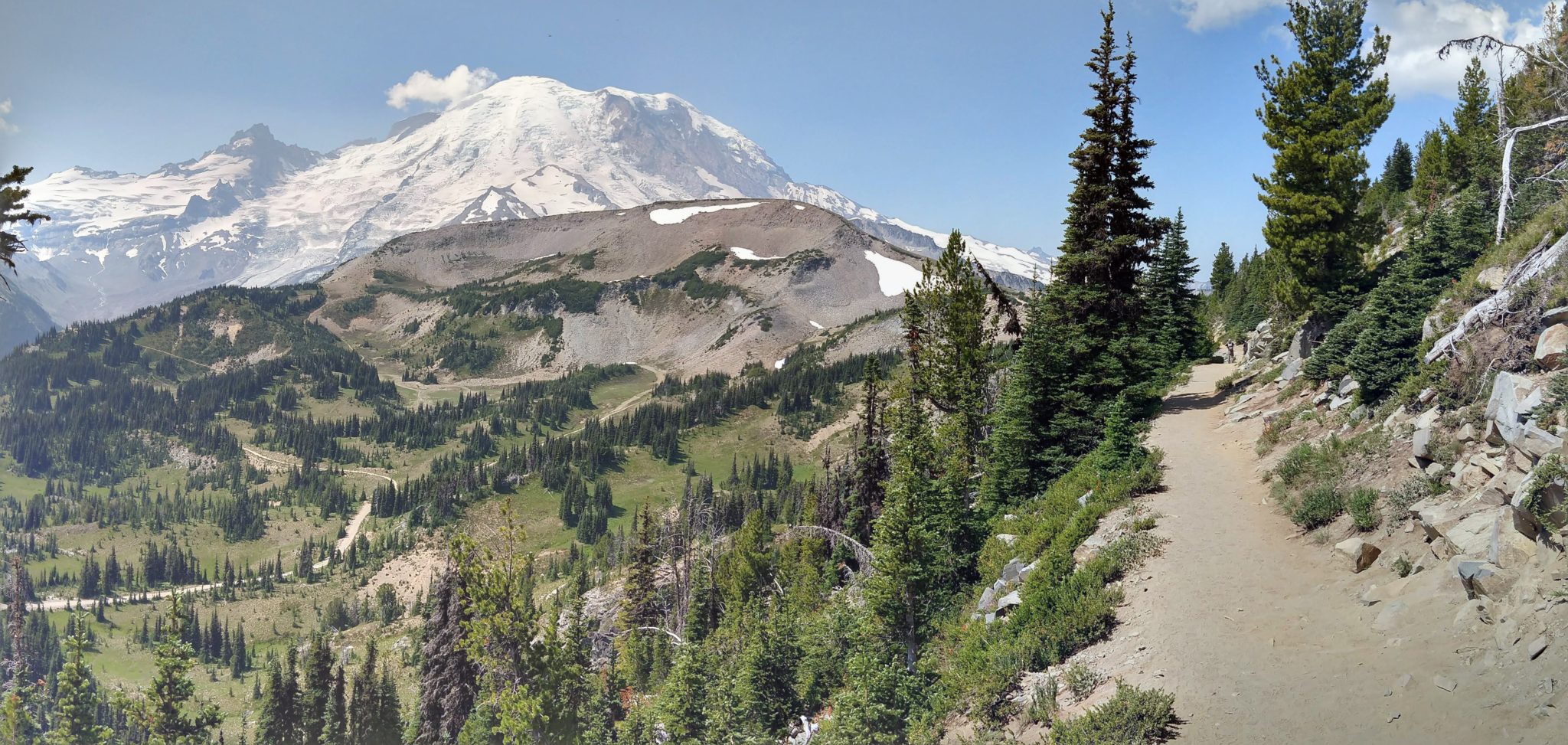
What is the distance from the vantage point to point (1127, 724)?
44.3ft

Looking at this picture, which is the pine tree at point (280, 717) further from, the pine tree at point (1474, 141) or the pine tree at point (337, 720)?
the pine tree at point (1474, 141)

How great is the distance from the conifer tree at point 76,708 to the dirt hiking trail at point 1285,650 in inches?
1531

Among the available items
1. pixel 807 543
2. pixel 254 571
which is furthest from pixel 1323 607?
pixel 254 571

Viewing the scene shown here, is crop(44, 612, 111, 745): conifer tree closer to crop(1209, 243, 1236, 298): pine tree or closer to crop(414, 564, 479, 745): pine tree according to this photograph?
crop(414, 564, 479, 745): pine tree

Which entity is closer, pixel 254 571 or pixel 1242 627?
pixel 1242 627

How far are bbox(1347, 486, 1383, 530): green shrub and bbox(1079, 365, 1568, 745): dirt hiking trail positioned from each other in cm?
93

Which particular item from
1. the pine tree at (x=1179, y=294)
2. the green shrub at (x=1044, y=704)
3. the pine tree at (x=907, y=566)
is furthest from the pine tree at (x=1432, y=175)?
the green shrub at (x=1044, y=704)

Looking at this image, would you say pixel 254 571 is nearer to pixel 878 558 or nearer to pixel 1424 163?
pixel 878 558

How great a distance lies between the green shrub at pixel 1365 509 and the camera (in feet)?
56.0

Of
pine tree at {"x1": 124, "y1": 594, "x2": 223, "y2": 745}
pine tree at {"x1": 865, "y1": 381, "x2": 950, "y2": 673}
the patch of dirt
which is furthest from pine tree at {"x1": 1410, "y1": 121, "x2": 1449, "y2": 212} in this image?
the patch of dirt

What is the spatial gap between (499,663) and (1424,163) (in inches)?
2550

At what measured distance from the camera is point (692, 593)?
206 feet

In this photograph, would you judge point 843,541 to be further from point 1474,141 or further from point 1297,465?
point 1474,141

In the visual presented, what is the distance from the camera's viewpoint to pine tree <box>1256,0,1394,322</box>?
3238 centimetres
